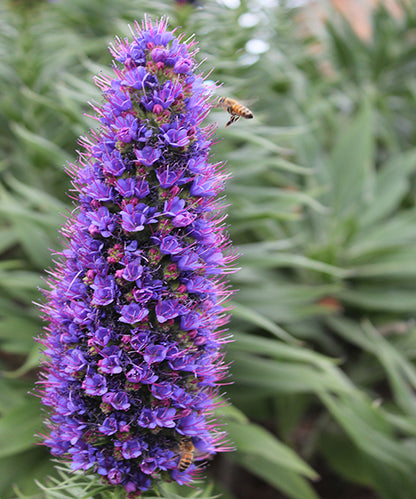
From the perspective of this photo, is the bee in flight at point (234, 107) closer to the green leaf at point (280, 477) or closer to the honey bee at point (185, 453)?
the honey bee at point (185, 453)

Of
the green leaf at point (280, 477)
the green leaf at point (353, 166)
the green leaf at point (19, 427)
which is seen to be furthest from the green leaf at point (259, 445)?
the green leaf at point (353, 166)

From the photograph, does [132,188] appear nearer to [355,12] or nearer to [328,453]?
[328,453]

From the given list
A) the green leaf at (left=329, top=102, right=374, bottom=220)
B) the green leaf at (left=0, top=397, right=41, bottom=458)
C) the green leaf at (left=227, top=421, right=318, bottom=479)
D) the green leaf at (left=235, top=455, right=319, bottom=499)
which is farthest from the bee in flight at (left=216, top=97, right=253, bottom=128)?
the green leaf at (left=329, top=102, right=374, bottom=220)

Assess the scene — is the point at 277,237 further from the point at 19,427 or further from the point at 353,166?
the point at 19,427

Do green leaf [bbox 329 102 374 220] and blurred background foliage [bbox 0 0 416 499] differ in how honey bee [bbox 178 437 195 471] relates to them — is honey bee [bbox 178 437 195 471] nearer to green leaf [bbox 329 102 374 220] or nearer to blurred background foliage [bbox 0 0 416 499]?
blurred background foliage [bbox 0 0 416 499]

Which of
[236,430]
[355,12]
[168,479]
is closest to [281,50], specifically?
[236,430]
